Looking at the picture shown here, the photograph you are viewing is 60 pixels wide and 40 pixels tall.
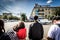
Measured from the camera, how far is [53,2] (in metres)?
6.23

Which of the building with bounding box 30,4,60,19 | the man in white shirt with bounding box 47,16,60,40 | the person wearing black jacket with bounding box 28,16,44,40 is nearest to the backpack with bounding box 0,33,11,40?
the man in white shirt with bounding box 47,16,60,40

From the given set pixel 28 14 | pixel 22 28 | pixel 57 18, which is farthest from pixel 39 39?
pixel 28 14

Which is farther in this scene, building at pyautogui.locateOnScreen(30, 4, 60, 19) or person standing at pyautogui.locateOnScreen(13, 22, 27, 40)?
building at pyautogui.locateOnScreen(30, 4, 60, 19)

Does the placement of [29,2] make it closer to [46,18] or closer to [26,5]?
[26,5]

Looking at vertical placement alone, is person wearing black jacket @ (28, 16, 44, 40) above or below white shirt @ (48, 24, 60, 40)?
below

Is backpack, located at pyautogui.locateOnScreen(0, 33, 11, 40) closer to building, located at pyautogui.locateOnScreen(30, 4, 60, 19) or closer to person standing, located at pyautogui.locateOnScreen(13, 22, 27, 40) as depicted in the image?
person standing, located at pyautogui.locateOnScreen(13, 22, 27, 40)

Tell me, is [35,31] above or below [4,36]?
below

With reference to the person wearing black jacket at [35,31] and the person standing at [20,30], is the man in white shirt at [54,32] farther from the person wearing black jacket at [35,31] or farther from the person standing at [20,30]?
the person wearing black jacket at [35,31]

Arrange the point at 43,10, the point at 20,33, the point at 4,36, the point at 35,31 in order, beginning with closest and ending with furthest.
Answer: the point at 4,36
the point at 20,33
the point at 35,31
the point at 43,10

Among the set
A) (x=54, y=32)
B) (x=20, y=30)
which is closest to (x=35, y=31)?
(x=20, y=30)

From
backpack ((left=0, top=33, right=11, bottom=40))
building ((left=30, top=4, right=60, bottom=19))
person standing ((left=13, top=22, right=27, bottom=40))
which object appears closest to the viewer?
backpack ((left=0, top=33, right=11, bottom=40))

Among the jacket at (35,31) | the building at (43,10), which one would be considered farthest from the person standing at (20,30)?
the building at (43,10)

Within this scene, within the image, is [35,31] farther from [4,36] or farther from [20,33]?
[4,36]

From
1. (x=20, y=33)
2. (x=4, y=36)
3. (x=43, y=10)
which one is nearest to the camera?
(x=4, y=36)
